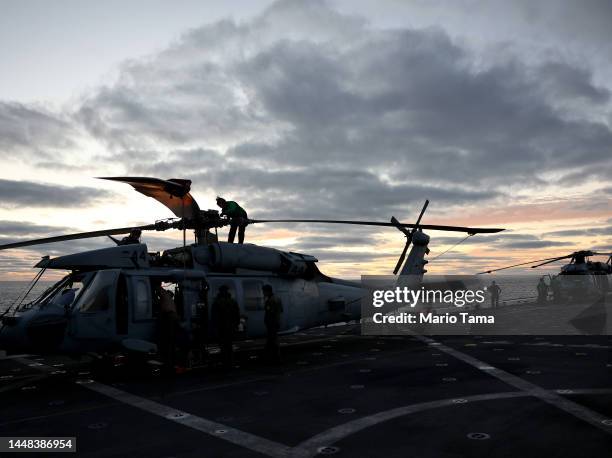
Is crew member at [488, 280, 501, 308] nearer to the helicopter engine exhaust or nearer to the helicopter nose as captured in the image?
the helicopter engine exhaust

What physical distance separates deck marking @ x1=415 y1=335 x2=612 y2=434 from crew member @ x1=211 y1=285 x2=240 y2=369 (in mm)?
6551

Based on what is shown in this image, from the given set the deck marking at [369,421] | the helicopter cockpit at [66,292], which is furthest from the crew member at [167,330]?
the deck marking at [369,421]

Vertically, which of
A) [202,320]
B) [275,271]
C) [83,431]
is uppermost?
[275,271]

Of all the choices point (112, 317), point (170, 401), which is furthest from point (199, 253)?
point (170, 401)

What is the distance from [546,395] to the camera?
962 centimetres

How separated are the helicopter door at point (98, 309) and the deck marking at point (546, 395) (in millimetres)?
9485

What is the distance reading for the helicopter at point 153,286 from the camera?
11.9 m

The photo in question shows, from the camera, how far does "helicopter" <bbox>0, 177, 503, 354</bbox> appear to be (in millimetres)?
11898

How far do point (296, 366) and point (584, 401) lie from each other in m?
7.27

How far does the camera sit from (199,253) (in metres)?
14.6

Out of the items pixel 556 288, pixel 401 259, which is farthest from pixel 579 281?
pixel 401 259

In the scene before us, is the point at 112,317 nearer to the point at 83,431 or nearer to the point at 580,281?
the point at 83,431

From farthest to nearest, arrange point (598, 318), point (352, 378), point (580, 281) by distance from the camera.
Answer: point (580, 281) < point (598, 318) < point (352, 378)

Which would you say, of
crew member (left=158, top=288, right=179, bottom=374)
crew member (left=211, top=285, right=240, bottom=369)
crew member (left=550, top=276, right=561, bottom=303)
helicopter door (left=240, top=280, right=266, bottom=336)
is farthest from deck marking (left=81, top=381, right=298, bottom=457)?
crew member (left=550, top=276, right=561, bottom=303)
